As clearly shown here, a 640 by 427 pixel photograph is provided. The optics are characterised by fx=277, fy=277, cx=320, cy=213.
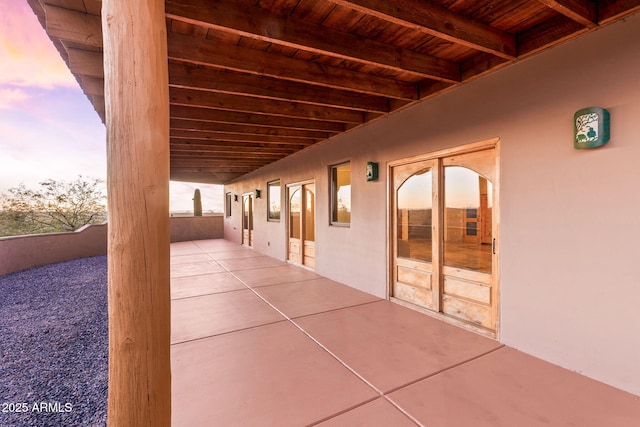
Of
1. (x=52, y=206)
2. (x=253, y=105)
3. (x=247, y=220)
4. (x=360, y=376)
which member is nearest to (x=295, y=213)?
(x=253, y=105)

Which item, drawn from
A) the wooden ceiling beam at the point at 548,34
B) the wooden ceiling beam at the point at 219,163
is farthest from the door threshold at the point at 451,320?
the wooden ceiling beam at the point at 219,163

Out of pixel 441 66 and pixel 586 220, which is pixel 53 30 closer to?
pixel 441 66

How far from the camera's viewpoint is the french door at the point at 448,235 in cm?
295

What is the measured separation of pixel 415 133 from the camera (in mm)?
3656

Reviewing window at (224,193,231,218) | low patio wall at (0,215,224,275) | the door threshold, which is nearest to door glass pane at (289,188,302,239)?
low patio wall at (0,215,224,275)

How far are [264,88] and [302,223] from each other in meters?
3.77

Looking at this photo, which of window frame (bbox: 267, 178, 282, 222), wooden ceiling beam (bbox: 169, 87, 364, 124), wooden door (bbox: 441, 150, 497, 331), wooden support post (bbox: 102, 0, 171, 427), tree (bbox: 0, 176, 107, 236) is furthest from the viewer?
tree (bbox: 0, 176, 107, 236)

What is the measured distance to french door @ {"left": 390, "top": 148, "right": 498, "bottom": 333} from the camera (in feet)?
9.66

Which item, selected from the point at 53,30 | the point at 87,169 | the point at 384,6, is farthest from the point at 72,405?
the point at 87,169

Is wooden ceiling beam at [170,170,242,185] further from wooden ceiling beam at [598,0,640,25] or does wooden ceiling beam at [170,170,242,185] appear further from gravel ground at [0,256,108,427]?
wooden ceiling beam at [598,0,640,25]

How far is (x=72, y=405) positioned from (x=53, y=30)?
8.78 feet

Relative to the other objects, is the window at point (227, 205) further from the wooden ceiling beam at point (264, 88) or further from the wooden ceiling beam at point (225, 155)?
the wooden ceiling beam at point (264, 88)

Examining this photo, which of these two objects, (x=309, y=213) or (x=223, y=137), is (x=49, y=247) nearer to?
(x=223, y=137)

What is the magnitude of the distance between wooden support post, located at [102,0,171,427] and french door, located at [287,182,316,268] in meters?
4.98
